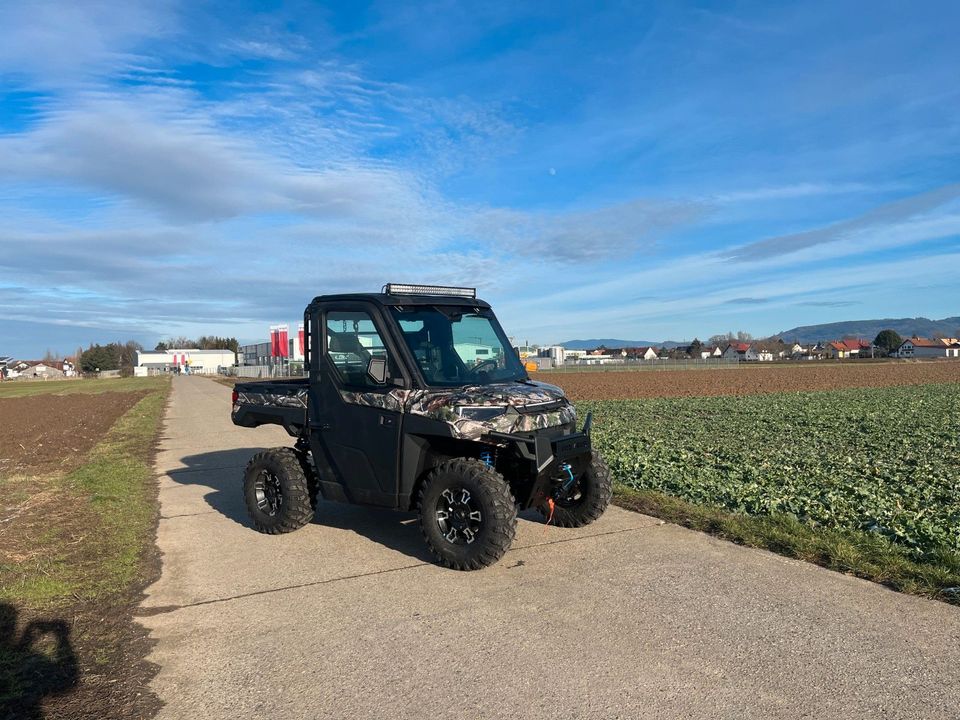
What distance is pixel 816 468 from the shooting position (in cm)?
962

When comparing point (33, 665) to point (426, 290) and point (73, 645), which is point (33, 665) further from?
point (426, 290)

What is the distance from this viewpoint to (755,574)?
5270mm

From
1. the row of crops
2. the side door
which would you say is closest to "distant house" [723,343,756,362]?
the row of crops

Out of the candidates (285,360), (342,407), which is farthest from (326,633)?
(285,360)

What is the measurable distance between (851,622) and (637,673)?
1.53m

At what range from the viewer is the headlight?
218 inches

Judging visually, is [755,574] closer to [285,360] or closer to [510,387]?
[510,387]

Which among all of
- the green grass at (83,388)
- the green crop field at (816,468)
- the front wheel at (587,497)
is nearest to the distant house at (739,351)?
the green grass at (83,388)

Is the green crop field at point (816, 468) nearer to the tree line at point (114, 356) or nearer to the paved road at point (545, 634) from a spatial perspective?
the paved road at point (545, 634)

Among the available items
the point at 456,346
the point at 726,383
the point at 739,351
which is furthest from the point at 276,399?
the point at 739,351

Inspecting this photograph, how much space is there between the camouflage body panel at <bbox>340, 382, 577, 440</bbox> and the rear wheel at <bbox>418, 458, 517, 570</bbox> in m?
0.32

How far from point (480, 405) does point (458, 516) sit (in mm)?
882

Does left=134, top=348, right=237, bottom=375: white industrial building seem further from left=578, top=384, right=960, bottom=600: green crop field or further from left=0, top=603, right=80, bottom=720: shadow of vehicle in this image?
left=0, top=603, right=80, bottom=720: shadow of vehicle

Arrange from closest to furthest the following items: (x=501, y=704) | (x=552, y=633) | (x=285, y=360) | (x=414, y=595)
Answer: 1. (x=501, y=704)
2. (x=552, y=633)
3. (x=414, y=595)
4. (x=285, y=360)
